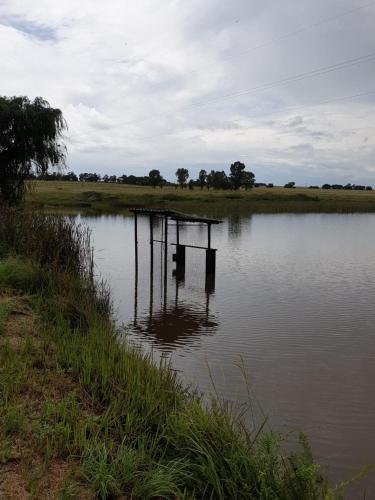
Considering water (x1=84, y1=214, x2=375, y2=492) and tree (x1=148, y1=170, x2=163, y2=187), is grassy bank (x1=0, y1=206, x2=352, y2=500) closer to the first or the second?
water (x1=84, y1=214, x2=375, y2=492)

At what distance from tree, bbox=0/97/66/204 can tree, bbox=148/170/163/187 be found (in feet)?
343

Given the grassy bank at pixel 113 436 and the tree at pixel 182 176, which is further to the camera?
the tree at pixel 182 176

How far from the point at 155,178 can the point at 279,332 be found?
4552 inches

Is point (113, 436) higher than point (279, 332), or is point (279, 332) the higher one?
point (113, 436)

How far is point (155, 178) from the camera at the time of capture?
125 metres

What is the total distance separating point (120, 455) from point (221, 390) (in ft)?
13.1

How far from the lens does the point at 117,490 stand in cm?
356

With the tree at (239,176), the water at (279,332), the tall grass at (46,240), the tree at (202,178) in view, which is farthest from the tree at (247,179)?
the tall grass at (46,240)

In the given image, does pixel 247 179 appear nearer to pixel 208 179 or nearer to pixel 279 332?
pixel 208 179

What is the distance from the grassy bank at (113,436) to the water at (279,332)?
0.63 metres

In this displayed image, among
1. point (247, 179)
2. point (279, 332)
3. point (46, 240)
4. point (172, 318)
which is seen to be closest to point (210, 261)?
point (172, 318)

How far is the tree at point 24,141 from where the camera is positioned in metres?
20.0

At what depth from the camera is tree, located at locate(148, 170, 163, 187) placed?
410 feet

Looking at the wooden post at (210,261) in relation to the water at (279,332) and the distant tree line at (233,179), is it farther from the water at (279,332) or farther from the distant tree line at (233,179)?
the distant tree line at (233,179)
